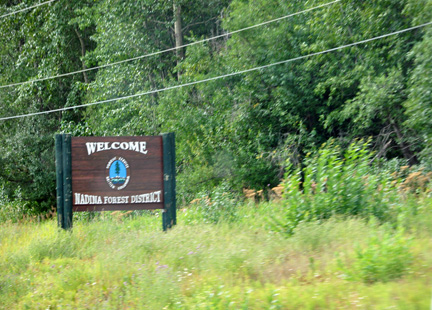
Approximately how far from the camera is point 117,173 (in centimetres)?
1026

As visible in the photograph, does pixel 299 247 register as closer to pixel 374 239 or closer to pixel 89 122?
pixel 374 239

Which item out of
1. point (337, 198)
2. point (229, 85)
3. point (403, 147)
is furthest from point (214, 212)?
point (229, 85)

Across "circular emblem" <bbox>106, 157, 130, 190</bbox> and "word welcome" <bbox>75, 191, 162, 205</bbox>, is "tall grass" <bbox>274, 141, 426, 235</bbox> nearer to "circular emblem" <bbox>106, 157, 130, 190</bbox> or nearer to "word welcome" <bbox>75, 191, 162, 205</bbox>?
"word welcome" <bbox>75, 191, 162, 205</bbox>

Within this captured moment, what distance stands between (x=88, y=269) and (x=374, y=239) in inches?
166

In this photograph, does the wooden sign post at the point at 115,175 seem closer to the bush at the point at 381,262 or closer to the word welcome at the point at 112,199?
the word welcome at the point at 112,199

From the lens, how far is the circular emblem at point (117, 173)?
10.2 meters

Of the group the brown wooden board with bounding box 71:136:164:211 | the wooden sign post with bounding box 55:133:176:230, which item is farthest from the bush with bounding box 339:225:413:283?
the brown wooden board with bounding box 71:136:164:211

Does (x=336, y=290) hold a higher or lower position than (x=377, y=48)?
lower

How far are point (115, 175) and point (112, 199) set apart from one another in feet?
1.59

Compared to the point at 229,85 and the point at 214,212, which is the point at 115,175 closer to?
the point at 214,212

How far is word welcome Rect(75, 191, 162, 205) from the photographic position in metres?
10.2

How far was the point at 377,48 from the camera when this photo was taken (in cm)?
1605

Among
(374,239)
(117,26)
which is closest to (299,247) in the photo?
(374,239)

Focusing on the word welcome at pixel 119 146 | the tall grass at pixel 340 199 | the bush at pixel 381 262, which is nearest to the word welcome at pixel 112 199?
the word welcome at pixel 119 146
